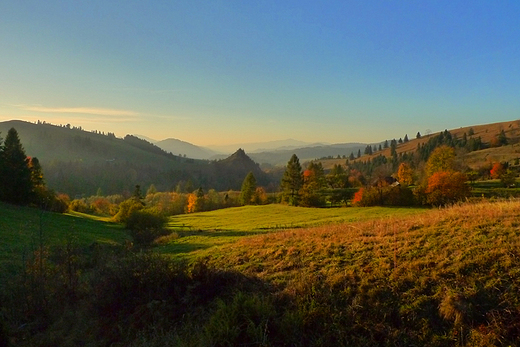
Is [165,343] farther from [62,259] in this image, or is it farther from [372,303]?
[62,259]

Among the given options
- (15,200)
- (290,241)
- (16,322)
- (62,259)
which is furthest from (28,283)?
(15,200)

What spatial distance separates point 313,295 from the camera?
7934 mm

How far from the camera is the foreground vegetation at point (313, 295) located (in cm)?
667

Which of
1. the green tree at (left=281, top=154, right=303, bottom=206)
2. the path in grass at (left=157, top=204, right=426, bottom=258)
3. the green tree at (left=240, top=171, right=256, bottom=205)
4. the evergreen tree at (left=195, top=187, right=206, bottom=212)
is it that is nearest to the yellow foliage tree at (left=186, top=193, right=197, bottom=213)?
the evergreen tree at (left=195, top=187, right=206, bottom=212)

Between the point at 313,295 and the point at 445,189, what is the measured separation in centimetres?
4664

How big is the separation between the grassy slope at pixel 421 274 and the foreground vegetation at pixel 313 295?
0.09 ft

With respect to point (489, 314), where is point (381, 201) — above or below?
below

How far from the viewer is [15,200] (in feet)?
140

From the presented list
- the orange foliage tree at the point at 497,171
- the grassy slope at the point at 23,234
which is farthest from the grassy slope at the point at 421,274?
the orange foliage tree at the point at 497,171

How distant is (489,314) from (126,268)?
997cm

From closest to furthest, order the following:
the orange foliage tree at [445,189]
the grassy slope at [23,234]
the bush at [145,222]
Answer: the grassy slope at [23,234]
the bush at [145,222]
the orange foliage tree at [445,189]

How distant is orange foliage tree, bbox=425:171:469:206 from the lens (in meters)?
45.5

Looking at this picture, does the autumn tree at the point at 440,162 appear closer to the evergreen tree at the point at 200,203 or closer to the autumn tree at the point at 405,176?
the autumn tree at the point at 405,176

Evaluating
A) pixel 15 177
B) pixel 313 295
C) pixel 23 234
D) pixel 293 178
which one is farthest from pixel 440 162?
pixel 15 177
